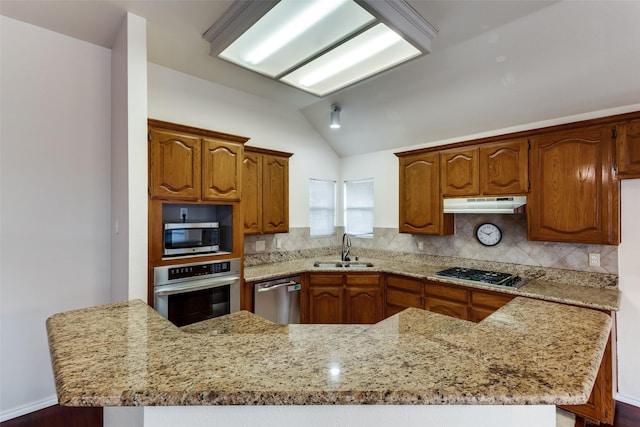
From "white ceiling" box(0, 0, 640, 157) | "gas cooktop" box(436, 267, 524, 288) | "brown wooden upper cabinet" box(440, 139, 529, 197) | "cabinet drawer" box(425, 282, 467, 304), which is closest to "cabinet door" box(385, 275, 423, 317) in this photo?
"cabinet drawer" box(425, 282, 467, 304)

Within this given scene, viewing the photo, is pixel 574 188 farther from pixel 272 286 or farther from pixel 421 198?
pixel 272 286

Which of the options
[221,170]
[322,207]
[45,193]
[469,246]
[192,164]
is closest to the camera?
[45,193]

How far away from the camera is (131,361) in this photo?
34.4 inches

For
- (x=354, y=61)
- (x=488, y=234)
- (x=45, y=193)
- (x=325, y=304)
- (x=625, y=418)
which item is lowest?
(x=625, y=418)

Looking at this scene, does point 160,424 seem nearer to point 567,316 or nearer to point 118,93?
point 567,316

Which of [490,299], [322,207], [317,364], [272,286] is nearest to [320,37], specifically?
[317,364]

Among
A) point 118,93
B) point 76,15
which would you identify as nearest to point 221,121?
point 118,93

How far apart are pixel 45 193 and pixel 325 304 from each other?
2.77 meters

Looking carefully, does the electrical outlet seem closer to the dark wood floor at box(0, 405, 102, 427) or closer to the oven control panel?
the oven control panel

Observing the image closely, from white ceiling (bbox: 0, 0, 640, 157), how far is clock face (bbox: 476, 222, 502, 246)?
3.42ft

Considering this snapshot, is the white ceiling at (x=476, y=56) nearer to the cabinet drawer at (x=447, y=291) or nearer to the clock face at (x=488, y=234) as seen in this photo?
the clock face at (x=488, y=234)

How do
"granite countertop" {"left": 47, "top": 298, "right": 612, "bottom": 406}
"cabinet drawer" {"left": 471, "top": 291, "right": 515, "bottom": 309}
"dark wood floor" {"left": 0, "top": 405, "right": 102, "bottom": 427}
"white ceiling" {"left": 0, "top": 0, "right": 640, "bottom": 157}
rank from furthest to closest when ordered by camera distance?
"cabinet drawer" {"left": 471, "top": 291, "right": 515, "bottom": 309}
"dark wood floor" {"left": 0, "top": 405, "right": 102, "bottom": 427}
"white ceiling" {"left": 0, "top": 0, "right": 640, "bottom": 157}
"granite countertop" {"left": 47, "top": 298, "right": 612, "bottom": 406}

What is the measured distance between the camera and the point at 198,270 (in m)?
2.61

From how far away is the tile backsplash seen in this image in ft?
8.94
